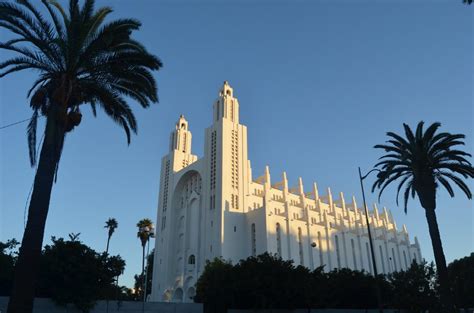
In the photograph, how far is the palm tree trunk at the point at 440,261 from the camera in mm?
23578

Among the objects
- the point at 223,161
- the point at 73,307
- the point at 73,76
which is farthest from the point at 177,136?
the point at 73,76

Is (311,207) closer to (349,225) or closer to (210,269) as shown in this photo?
(349,225)

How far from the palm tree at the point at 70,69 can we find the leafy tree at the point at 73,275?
1305 cm

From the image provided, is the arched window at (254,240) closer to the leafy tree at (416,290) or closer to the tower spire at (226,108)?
the tower spire at (226,108)

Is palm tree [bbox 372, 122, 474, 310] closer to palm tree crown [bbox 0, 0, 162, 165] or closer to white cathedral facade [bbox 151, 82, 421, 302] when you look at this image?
palm tree crown [bbox 0, 0, 162, 165]

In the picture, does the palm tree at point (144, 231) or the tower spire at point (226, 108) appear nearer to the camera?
the palm tree at point (144, 231)

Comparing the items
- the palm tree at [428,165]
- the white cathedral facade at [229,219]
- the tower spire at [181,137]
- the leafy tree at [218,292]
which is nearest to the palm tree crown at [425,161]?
the palm tree at [428,165]

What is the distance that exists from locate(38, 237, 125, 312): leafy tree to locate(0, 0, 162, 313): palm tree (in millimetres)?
13050

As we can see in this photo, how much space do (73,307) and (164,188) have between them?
162 feet

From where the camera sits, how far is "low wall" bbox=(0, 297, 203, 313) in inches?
976

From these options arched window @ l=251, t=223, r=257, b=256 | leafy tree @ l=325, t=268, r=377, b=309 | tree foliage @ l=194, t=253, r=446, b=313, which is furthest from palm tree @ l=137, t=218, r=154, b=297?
leafy tree @ l=325, t=268, r=377, b=309

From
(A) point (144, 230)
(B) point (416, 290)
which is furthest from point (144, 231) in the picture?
(B) point (416, 290)

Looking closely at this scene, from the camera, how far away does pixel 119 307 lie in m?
28.6

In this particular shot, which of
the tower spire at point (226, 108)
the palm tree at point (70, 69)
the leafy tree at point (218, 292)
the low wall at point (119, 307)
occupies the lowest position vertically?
the low wall at point (119, 307)
